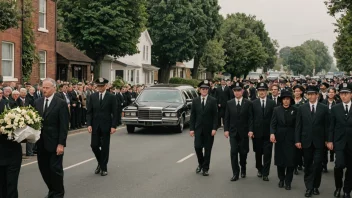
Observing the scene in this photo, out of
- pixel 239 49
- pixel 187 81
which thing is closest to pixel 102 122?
pixel 187 81

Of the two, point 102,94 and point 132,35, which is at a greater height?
point 132,35

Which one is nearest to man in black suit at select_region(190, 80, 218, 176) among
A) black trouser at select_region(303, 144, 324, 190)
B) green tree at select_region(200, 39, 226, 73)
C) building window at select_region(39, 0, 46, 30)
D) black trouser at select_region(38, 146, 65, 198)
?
black trouser at select_region(303, 144, 324, 190)

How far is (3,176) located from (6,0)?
1469cm

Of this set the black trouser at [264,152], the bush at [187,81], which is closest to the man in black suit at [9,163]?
the black trouser at [264,152]

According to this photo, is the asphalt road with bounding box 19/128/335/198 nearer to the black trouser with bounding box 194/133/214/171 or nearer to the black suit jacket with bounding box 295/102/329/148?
the black trouser with bounding box 194/133/214/171

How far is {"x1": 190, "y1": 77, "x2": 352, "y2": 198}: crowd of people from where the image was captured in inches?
334

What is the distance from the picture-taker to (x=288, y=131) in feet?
30.8

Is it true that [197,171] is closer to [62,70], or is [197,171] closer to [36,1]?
[36,1]

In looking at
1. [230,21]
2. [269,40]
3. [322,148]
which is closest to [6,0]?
[322,148]

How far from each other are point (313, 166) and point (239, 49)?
7144 centimetres

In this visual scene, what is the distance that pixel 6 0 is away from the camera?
19938 mm

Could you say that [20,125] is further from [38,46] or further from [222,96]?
[38,46]

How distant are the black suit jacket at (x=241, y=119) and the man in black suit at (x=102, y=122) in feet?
8.03

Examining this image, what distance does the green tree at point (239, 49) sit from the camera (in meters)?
78.9
